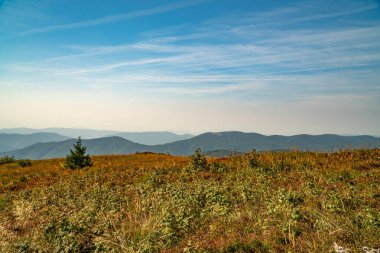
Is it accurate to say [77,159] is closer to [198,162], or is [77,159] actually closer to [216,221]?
[198,162]

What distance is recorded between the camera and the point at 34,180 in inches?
1023

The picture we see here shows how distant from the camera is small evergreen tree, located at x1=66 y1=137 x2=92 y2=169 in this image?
31312 mm

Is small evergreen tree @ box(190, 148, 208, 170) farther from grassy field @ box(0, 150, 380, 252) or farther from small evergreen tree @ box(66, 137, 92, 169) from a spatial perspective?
small evergreen tree @ box(66, 137, 92, 169)

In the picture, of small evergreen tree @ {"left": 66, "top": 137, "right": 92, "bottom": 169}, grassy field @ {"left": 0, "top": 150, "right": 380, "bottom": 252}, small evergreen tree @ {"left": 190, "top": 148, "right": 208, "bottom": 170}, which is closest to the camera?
grassy field @ {"left": 0, "top": 150, "right": 380, "bottom": 252}

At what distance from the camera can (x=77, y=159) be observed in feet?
104

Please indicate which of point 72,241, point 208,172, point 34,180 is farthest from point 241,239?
point 34,180

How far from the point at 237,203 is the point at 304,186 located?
3.33 meters

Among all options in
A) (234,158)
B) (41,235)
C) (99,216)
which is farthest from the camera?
(234,158)

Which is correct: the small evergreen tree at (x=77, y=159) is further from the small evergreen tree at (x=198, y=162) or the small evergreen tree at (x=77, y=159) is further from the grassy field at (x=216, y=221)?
the grassy field at (x=216, y=221)

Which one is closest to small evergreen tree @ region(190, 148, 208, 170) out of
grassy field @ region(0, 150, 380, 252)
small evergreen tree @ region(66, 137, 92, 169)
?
grassy field @ region(0, 150, 380, 252)

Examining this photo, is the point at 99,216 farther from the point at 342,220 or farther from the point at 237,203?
the point at 342,220

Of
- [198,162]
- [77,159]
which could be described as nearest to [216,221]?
[198,162]

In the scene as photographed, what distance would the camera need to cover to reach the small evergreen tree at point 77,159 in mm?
31312

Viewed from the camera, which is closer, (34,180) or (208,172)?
(208,172)
